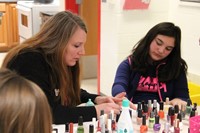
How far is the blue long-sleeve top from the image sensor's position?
219 centimetres

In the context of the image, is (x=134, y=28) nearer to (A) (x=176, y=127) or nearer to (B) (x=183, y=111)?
(B) (x=183, y=111)

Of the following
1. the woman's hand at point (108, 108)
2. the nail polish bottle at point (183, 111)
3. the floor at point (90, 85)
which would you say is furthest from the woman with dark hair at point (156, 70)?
the floor at point (90, 85)

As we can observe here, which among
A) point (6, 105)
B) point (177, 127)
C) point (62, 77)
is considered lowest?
point (177, 127)

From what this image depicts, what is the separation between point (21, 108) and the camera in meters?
0.87

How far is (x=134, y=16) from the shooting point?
3.50 metres

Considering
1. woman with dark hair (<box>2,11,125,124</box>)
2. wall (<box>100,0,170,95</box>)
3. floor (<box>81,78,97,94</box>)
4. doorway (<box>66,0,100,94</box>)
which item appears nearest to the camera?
woman with dark hair (<box>2,11,125,124</box>)

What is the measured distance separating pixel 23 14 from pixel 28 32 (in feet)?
0.99

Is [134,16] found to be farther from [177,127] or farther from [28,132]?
[28,132]

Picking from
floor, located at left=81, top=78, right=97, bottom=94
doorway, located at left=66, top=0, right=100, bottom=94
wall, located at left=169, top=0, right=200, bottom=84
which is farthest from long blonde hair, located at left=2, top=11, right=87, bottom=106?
doorway, located at left=66, top=0, right=100, bottom=94

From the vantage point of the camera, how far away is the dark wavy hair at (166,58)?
7.16 feet

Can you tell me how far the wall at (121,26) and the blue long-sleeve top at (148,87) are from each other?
127cm

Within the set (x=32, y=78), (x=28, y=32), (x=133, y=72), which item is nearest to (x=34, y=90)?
(x=32, y=78)

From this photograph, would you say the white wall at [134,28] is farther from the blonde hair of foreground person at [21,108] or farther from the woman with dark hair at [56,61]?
the blonde hair of foreground person at [21,108]

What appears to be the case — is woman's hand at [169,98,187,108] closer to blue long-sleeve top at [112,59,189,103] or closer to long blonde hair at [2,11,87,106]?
blue long-sleeve top at [112,59,189,103]
